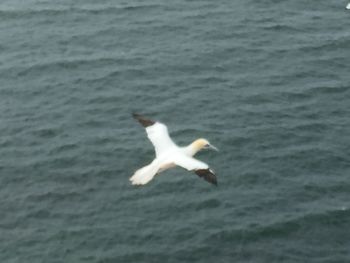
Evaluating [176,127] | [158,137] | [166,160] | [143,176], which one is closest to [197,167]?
[166,160]

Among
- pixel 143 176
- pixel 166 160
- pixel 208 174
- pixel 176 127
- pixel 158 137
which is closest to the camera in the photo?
pixel 208 174

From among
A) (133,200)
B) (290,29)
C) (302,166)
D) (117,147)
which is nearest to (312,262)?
(302,166)

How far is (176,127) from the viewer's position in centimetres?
7638

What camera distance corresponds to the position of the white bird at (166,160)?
41.6m

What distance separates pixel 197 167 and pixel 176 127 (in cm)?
3465

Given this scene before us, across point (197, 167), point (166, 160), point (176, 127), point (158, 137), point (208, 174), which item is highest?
point (176, 127)

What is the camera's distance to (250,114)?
78188mm

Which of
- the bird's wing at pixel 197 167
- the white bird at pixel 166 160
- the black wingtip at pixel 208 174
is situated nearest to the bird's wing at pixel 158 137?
the white bird at pixel 166 160

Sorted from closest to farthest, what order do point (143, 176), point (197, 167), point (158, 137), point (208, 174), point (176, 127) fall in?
point (208, 174), point (197, 167), point (143, 176), point (158, 137), point (176, 127)

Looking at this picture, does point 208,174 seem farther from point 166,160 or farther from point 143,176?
point 143,176

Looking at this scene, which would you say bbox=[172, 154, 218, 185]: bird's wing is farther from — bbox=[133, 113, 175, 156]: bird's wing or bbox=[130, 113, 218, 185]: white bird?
bbox=[133, 113, 175, 156]: bird's wing

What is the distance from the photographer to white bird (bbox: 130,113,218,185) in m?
41.6

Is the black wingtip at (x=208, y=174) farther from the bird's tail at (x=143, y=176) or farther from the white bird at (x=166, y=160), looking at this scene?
the bird's tail at (x=143, y=176)

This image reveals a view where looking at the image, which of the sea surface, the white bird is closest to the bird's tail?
the white bird
